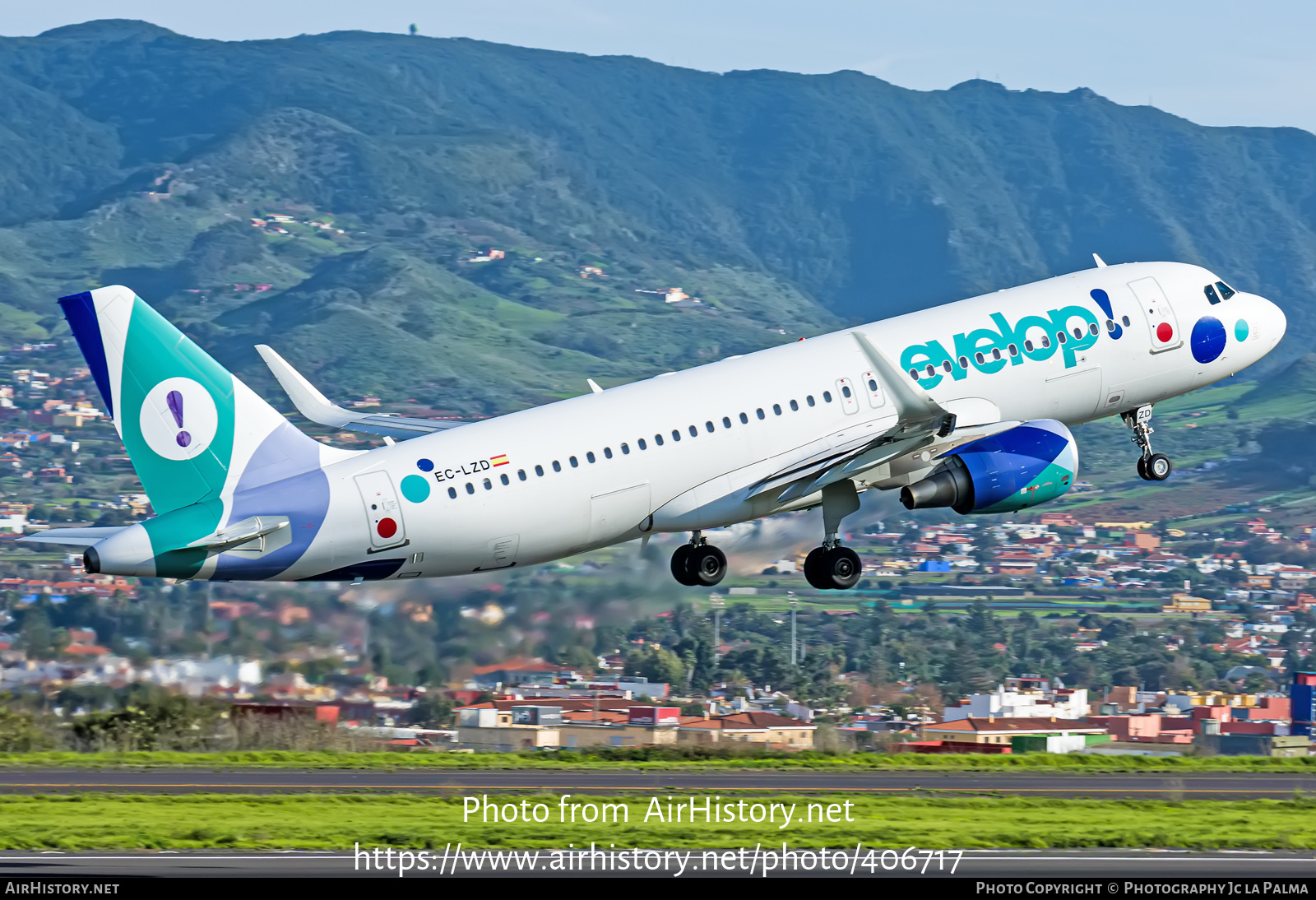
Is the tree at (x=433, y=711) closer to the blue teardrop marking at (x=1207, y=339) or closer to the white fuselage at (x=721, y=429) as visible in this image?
the white fuselage at (x=721, y=429)

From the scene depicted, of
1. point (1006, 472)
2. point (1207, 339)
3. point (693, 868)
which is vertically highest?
point (1207, 339)

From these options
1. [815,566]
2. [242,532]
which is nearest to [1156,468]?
[815,566]

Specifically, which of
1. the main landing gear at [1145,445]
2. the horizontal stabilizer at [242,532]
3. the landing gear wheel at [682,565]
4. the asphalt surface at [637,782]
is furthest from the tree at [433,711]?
the main landing gear at [1145,445]

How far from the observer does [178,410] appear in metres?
42.7

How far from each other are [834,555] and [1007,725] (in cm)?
3403

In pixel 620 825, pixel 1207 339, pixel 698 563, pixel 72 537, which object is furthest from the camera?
pixel 1207 339

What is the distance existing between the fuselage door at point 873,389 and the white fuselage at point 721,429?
0.04 m

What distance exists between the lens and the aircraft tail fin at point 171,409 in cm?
4219

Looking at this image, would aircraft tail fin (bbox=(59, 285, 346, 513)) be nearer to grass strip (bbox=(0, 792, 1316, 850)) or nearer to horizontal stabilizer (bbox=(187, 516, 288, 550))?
horizontal stabilizer (bbox=(187, 516, 288, 550))

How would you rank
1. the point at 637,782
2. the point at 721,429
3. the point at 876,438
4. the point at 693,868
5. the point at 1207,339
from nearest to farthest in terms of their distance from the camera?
the point at 693,868 < the point at 876,438 < the point at 721,429 < the point at 1207,339 < the point at 637,782

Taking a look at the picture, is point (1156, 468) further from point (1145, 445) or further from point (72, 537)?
point (72, 537)

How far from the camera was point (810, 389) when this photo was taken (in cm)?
4809

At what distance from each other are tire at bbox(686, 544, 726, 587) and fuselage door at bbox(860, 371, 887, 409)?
5.67m
